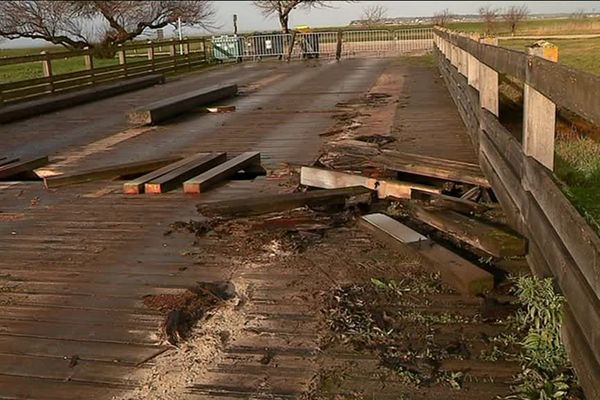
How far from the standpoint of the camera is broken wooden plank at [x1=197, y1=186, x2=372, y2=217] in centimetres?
519

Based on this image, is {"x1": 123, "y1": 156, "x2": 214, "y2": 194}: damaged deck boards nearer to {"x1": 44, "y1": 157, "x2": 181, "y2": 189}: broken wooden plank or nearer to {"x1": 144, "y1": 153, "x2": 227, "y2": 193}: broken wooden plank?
{"x1": 144, "y1": 153, "x2": 227, "y2": 193}: broken wooden plank

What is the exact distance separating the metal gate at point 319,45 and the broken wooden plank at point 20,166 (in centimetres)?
2378

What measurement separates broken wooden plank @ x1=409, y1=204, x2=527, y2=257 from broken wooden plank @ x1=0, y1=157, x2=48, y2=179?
187 inches

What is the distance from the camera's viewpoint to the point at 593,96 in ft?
7.18

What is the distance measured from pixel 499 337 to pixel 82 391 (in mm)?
1784

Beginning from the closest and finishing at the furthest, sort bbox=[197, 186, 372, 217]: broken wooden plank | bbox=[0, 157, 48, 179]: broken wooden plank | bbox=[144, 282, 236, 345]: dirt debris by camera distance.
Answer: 1. bbox=[144, 282, 236, 345]: dirt debris
2. bbox=[197, 186, 372, 217]: broken wooden plank
3. bbox=[0, 157, 48, 179]: broken wooden plank

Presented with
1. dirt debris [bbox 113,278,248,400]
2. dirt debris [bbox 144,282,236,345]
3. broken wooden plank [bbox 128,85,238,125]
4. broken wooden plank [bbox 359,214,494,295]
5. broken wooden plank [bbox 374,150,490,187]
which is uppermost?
broken wooden plank [bbox 128,85,238,125]

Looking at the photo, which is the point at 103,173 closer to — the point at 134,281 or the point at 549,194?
the point at 134,281

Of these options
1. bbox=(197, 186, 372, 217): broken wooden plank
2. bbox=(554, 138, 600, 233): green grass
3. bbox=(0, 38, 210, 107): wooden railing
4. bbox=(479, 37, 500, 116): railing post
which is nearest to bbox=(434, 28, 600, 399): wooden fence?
bbox=(479, 37, 500, 116): railing post

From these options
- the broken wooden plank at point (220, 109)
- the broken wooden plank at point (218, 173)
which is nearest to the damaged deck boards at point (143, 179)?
the broken wooden plank at point (218, 173)

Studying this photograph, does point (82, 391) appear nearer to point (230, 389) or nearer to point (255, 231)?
point (230, 389)

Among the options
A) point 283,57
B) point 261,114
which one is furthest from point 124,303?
point 283,57

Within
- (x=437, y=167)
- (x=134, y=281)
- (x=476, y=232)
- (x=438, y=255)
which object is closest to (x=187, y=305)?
(x=134, y=281)

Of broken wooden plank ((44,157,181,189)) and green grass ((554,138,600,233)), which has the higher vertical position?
broken wooden plank ((44,157,181,189))
